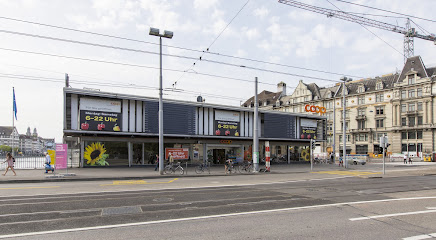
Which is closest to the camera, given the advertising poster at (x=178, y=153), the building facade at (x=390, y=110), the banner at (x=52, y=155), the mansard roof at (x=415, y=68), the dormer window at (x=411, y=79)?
the banner at (x=52, y=155)

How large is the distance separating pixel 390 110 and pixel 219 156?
170ft

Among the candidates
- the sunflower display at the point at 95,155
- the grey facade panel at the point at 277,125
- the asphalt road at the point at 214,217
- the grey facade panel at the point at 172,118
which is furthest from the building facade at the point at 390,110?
the asphalt road at the point at 214,217

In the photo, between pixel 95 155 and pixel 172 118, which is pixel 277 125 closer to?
pixel 172 118

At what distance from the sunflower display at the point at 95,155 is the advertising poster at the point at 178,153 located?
5.83m

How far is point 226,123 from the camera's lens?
3136 cm

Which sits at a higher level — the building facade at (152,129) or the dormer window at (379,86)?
the dormer window at (379,86)

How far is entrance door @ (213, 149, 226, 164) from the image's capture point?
106 feet

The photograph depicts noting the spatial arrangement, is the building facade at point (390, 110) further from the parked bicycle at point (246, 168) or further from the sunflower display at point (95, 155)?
the sunflower display at point (95, 155)

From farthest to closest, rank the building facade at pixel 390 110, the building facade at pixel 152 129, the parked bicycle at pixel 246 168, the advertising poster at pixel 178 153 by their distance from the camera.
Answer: the building facade at pixel 390 110, the advertising poster at pixel 178 153, the parked bicycle at pixel 246 168, the building facade at pixel 152 129

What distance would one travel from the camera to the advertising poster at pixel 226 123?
3078cm

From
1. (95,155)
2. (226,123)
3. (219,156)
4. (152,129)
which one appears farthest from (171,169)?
(219,156)

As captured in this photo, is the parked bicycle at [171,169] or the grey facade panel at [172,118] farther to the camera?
the grey facade panel at [172,118]

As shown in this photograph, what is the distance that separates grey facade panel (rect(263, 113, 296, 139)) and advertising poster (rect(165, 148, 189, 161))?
1010 cm

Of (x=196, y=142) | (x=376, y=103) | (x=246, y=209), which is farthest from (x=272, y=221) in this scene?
(x=376, y=103)
